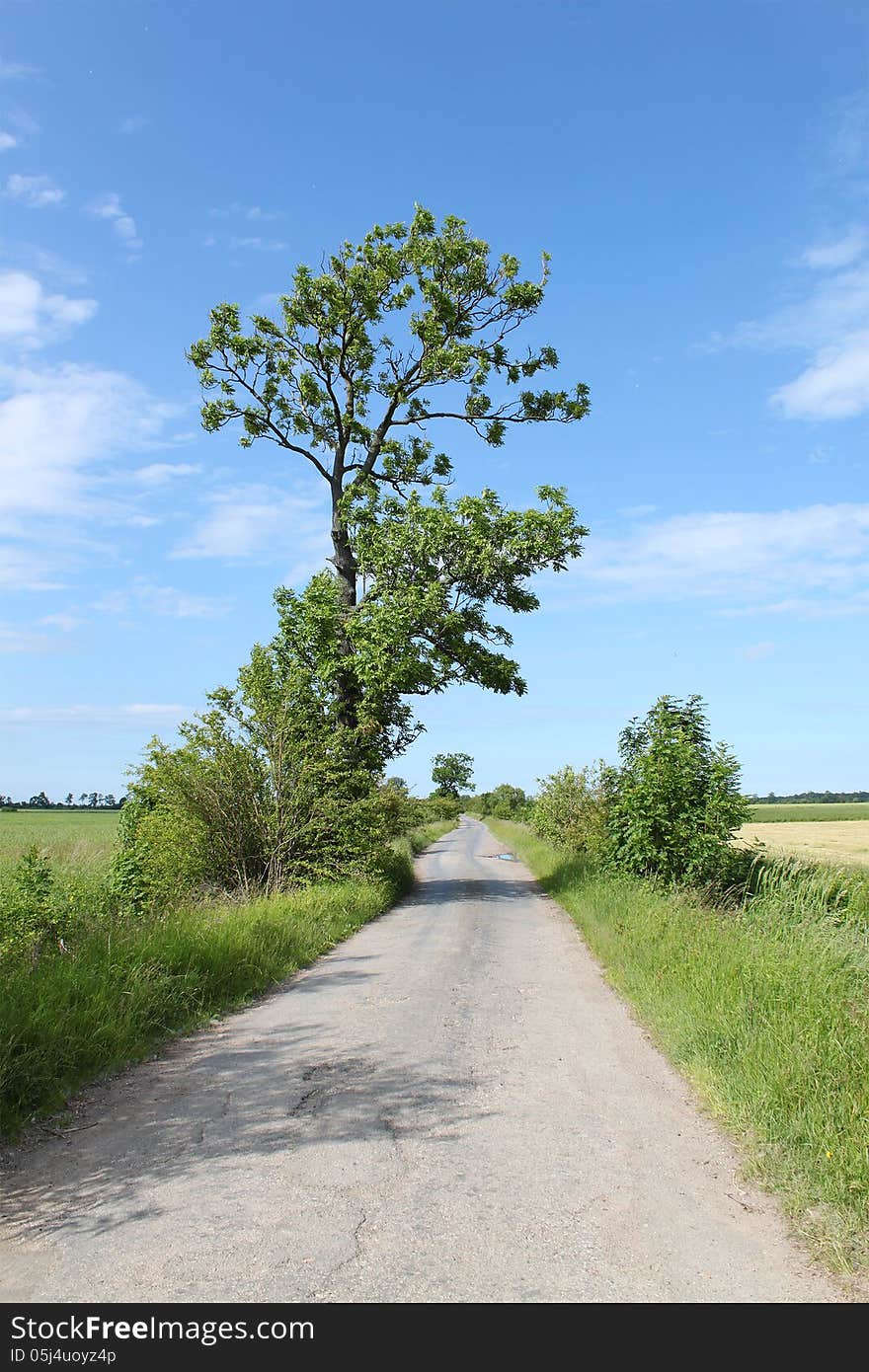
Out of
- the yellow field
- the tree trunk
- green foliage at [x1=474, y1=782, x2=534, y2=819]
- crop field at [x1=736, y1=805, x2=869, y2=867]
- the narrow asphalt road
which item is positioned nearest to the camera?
the narrow asphalt road

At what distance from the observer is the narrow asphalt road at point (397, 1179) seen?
3.66m

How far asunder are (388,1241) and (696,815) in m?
13.4

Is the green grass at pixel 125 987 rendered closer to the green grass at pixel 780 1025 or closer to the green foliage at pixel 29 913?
the green foliage at pixel 29 913

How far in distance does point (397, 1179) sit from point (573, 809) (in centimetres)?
2497

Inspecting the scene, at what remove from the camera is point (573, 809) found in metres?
29.1

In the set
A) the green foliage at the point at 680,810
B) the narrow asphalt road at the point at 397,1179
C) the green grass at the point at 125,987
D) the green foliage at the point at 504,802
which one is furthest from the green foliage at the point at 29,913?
the green foliage at the point at 504,802

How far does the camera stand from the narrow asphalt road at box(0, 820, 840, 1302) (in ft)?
12.0

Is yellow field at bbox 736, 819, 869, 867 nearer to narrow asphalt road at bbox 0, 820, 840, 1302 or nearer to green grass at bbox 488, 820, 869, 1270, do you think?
green grass at bbox 488, 820, 869, 1270

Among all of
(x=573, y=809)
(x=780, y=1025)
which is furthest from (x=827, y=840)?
(x=780, y=1025)

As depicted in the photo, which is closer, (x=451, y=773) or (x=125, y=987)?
(x=125, y=987)

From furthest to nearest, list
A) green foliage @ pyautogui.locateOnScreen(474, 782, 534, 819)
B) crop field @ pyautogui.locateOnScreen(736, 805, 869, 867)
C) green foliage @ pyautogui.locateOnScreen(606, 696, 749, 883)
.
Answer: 1. green foliage @ pyautogui.locateOnScreen(474, 782, 534, 819)
2. crop field @ pyautogui.locateOnScreen(736, 805, 869, 867)
3. green foliage @ pyautogui.locateOnScreen(606, 696, 749, 883)

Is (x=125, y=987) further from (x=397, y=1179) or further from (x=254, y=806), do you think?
(x=254, y=806)

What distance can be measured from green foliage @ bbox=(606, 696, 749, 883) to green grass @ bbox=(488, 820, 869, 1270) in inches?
153

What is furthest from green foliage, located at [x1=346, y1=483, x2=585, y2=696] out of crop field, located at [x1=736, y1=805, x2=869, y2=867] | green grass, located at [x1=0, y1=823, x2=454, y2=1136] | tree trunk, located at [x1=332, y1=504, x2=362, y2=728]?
crop field, located at [x1=736, y1=805, x2=869, y2=867]
